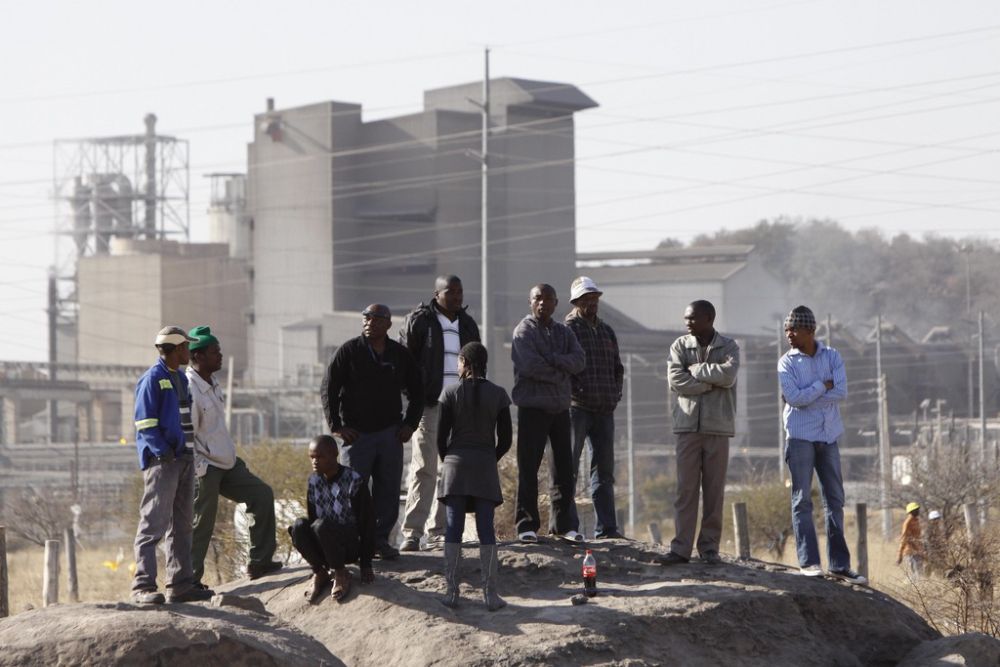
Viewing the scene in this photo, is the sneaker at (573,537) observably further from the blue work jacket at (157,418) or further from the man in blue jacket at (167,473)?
the blue work jacket at (157,418)

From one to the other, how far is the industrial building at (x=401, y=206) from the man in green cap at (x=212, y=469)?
229 ft

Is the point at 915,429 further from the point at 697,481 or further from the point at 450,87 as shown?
the point at 697,481

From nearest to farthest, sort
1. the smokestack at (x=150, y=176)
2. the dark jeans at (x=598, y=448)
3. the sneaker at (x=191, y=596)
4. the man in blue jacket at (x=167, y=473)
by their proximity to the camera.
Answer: the man in blue jacket at (x=167, y=473) < the sneaker at (x=191, y=596) < the dark jeans at (x=598, y=448) < the smokestack at (x=150, y=176)

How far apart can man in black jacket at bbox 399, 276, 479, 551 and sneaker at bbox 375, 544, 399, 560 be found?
44 cm

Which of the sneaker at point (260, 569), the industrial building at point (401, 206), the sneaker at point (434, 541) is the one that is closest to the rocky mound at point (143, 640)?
the sneaker at point (260, 569)

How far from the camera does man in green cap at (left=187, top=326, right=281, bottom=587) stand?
39.3ft

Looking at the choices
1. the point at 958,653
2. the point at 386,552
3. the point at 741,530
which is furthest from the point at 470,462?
the point at 741,530

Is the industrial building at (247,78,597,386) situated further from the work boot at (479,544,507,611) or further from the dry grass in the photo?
the work boot at (479,544,507,611)

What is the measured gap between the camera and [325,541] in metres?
11.3

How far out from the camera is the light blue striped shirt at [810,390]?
41.4ft

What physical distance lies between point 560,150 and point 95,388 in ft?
96.8

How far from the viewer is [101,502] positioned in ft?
189

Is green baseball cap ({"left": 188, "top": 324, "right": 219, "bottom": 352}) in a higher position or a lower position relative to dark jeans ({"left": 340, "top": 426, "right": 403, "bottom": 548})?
higher

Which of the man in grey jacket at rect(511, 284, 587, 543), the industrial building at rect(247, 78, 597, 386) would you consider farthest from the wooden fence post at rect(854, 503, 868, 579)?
the industrial building at rect(247, 78, 597, 386)
